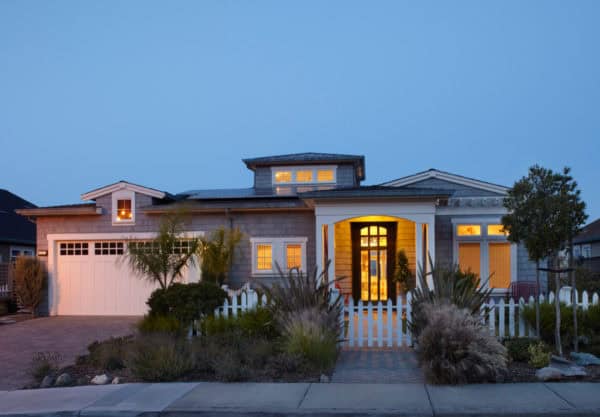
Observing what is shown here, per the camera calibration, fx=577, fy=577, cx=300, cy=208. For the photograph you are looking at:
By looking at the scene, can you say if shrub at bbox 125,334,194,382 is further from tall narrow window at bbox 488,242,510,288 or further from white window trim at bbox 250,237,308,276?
tall narrow window at bbox 488,242,510,288

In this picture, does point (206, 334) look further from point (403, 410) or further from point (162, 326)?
→ point (403, 410)

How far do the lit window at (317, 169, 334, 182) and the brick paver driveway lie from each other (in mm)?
7590

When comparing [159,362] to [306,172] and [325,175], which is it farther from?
[325,175]

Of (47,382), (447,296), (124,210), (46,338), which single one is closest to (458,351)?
(447,296)

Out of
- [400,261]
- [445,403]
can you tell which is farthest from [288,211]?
[445,403]

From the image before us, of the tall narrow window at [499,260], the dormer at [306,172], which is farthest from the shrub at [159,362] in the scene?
the dormer at [306,172]

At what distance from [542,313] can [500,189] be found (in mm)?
7327

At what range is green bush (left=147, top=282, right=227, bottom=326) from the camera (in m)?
10.8

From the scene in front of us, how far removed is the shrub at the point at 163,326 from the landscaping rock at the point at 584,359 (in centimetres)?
666

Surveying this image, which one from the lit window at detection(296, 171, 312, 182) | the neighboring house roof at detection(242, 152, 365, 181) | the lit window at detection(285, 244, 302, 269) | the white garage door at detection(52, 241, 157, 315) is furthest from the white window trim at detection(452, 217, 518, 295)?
the white garage door at detection(52, 241, 157, 315)

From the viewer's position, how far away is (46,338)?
1280 cm

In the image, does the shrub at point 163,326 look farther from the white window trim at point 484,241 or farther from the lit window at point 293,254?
the white window trim at point 484,241

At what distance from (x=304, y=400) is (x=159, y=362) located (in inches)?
95.0

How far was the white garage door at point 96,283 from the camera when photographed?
55.3 ft
